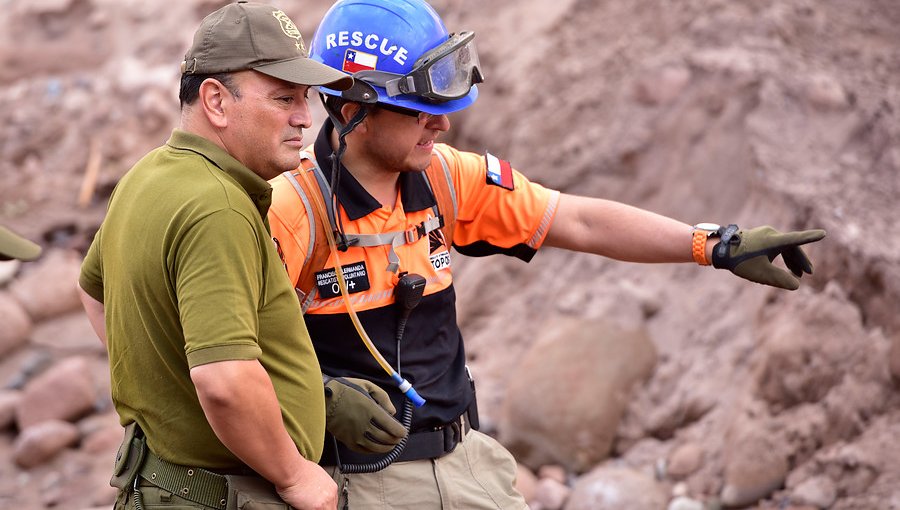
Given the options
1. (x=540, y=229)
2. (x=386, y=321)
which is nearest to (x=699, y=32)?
(x=540, y=229)

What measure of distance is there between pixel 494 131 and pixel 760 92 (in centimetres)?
210

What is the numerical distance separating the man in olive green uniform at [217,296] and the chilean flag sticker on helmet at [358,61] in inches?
27.1

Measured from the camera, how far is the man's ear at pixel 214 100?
2.62m

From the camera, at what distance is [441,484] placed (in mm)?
3307

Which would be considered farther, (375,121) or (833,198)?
(833,198)

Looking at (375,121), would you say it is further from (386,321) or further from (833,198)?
(833,198)

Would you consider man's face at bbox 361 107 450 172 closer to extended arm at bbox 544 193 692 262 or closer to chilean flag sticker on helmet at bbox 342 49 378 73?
chilean flag sticker on helmet at bbox 342 49 378 73

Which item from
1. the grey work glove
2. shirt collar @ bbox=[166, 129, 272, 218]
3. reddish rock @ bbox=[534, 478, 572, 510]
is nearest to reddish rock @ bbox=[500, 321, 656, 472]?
reddish rock @ bbox=[534, 478, 572, 510]

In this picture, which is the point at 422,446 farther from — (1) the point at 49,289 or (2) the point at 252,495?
(1) the point at 49,289

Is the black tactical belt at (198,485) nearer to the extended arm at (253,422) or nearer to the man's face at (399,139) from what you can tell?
the extended arm at (253,422)

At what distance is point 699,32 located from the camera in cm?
692

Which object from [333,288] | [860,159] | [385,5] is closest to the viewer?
[333,288]

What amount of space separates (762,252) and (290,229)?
1.53 metres

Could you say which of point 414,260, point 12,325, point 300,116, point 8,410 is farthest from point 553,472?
point 12,325
